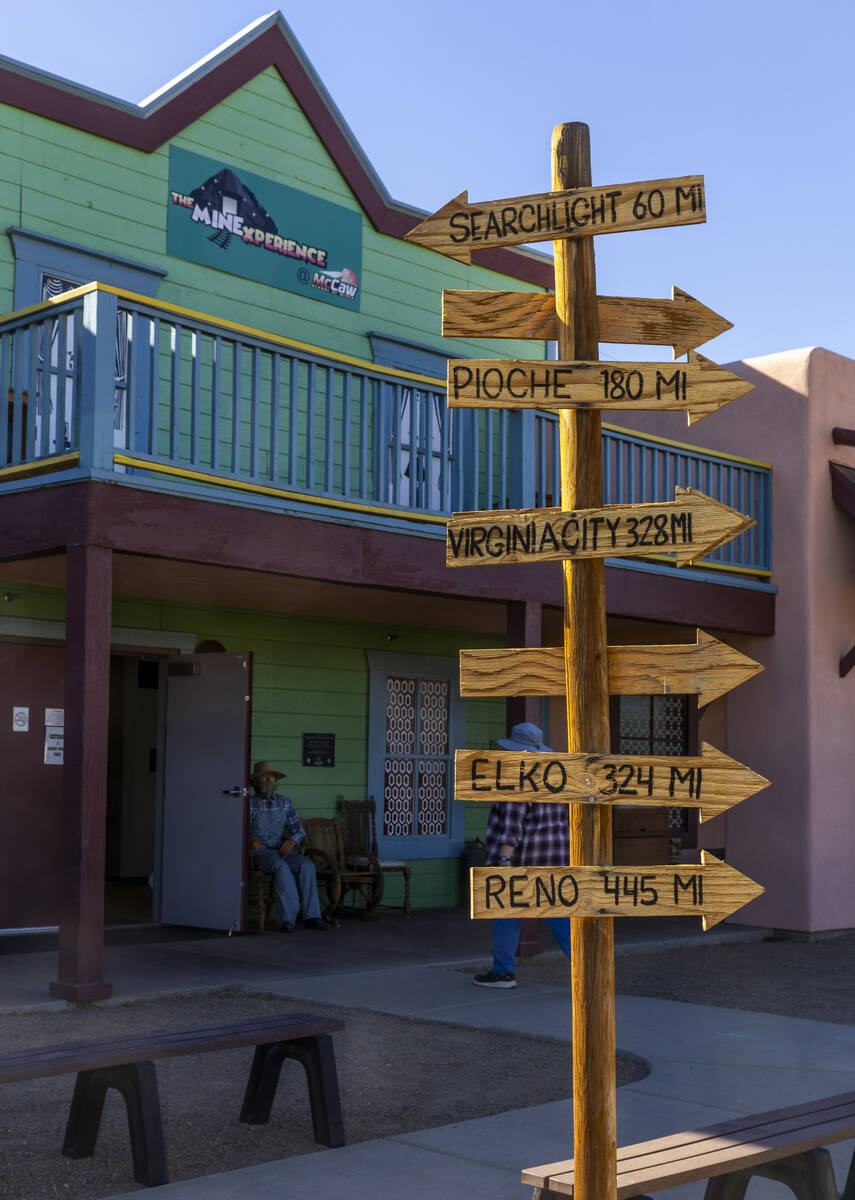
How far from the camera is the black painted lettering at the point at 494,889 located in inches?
129

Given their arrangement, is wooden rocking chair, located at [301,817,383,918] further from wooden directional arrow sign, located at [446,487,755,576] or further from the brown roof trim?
wooden directional arrow sign, located at [446,487,755,576]

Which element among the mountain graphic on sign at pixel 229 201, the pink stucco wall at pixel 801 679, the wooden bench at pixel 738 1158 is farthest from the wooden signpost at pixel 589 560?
the pink stucco wall at pixel 801 679

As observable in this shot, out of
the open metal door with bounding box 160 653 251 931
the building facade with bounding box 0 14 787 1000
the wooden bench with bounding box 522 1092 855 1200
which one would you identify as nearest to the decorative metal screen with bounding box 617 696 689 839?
the building facade with bounding box 0 14 787 1000

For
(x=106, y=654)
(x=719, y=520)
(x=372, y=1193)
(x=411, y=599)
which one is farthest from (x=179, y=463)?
(x=719, y=520)

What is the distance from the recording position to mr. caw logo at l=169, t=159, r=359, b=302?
11805mm

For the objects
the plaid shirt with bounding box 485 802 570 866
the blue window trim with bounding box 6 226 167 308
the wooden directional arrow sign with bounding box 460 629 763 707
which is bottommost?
the plaid shirt with bounding box 485 802 570 866

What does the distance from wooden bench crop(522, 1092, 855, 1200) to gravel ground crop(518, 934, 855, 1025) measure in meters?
4.02

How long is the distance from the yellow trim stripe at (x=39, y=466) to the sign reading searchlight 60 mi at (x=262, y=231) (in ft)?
12.2

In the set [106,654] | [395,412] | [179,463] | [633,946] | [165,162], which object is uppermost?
[165,162]

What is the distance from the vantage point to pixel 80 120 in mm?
10969

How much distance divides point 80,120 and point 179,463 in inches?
165

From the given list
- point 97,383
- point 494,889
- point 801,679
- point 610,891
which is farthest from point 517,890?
point 801,679

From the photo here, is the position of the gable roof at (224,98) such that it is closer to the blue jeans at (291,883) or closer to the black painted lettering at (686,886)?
the blue jeans at (291,883)

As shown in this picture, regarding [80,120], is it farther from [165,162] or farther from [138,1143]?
[138,1143]
